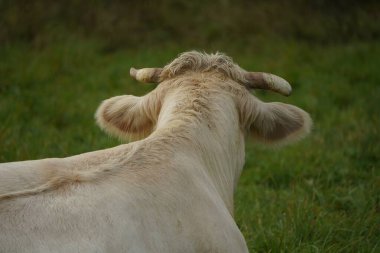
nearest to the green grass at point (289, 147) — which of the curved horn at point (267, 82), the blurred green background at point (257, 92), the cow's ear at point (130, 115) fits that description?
the blurred green background at point (257, 92)

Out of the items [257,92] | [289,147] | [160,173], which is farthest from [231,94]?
[257,92]

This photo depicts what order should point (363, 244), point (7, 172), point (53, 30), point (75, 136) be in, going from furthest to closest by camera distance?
point (53, 30) < point (75, 136) < point (363, 244) < point (7, 172)

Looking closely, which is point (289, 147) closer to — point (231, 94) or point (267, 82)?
point (267, 82)

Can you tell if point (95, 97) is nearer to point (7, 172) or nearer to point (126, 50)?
point (126, 50)

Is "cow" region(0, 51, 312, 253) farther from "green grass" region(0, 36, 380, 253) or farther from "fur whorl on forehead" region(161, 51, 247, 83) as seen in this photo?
"green grass" region(0, 36, 380, 253)

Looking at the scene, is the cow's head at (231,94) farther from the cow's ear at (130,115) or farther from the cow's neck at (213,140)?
the cow's neck at (213,140)

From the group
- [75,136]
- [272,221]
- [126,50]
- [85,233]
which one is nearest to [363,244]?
[272,221]

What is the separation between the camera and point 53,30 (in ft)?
34.4

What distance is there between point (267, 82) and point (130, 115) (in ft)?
2.54

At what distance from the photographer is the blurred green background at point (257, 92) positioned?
544cm

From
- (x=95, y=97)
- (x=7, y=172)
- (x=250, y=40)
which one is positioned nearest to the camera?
(x=7, y=172)

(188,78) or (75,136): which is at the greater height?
(188,78)

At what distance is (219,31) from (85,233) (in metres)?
9.35

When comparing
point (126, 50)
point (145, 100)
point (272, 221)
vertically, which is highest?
point (145, 100)
